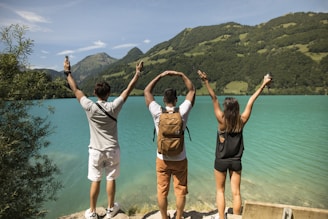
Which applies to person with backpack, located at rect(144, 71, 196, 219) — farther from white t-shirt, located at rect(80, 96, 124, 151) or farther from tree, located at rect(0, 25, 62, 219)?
tree, located at rect(0, 25, 62, 219)

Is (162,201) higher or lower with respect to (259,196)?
higher

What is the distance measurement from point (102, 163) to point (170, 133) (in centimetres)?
148

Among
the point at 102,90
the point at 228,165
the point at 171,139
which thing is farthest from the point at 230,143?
the point at 102,90

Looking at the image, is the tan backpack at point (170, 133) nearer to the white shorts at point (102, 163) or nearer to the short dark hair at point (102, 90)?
the white shorts at point (102, 163)

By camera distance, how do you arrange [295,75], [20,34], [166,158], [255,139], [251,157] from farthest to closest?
[295,75], [255,139], [251,157], [20,34], [166,158]

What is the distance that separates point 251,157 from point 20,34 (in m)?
15.7

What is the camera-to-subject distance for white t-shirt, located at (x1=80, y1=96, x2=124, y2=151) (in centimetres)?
451

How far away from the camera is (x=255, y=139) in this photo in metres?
24.2

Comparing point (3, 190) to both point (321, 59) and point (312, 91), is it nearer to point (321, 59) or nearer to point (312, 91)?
point (312, 91)

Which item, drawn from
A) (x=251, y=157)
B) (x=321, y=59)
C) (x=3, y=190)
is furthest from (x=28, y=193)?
(x=321, y=59)

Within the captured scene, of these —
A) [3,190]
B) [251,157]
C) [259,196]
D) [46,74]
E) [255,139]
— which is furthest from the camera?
[255,139]

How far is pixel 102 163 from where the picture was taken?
4.76 m

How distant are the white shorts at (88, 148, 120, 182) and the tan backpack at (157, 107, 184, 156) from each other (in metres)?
0.99

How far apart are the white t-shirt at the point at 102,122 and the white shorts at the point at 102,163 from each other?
103 mm
